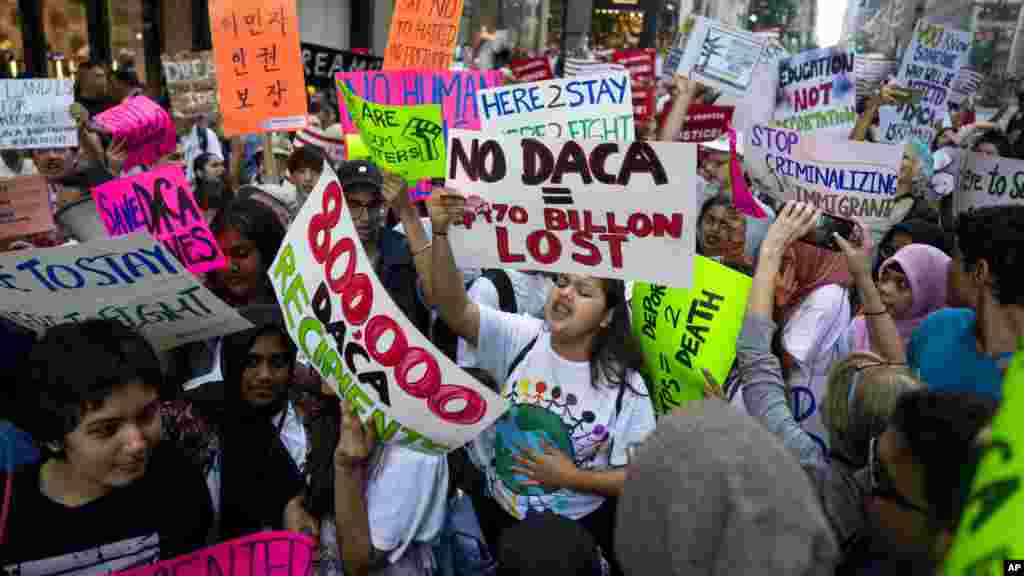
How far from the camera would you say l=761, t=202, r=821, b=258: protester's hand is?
2.58 meters

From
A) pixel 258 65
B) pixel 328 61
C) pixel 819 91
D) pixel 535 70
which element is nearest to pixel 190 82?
pixel 328 61

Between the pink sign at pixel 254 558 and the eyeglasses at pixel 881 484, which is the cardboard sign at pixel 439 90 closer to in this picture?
the pink sign at pixel 254 558

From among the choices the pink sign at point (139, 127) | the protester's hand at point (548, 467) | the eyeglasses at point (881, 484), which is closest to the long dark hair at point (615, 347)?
the protester's hand at point (548, 467)

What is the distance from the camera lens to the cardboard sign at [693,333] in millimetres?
2594

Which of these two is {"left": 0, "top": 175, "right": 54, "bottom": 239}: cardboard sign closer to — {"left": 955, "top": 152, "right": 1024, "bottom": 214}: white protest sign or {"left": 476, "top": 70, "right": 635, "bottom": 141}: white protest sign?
{"left": 476, "top": 70, "right": 635, "bottom": 141}: white protest sign

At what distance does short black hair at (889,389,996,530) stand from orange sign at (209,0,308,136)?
4202 millimetres

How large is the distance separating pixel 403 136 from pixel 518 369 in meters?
1.78

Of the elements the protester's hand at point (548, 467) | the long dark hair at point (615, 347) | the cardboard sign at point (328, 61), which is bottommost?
the protester's hand at point (548, 467)

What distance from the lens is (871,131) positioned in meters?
9.20

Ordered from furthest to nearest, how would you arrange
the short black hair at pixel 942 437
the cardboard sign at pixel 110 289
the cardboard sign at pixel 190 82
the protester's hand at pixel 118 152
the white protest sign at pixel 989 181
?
the cardboard sign at pixel 190 82 < the protester's hand at pixel 118 152 < the white protest sign at pixel 989 181 < the cardboard sign at pixel 110 289 < the short black hair at pixel 942 437

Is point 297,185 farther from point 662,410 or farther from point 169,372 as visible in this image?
point 662,410

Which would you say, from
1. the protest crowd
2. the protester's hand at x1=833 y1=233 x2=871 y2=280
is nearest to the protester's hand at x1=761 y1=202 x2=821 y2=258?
the protest crowd

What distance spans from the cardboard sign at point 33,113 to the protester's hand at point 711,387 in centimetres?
434

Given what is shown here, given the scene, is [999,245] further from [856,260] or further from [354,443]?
[354,443]
